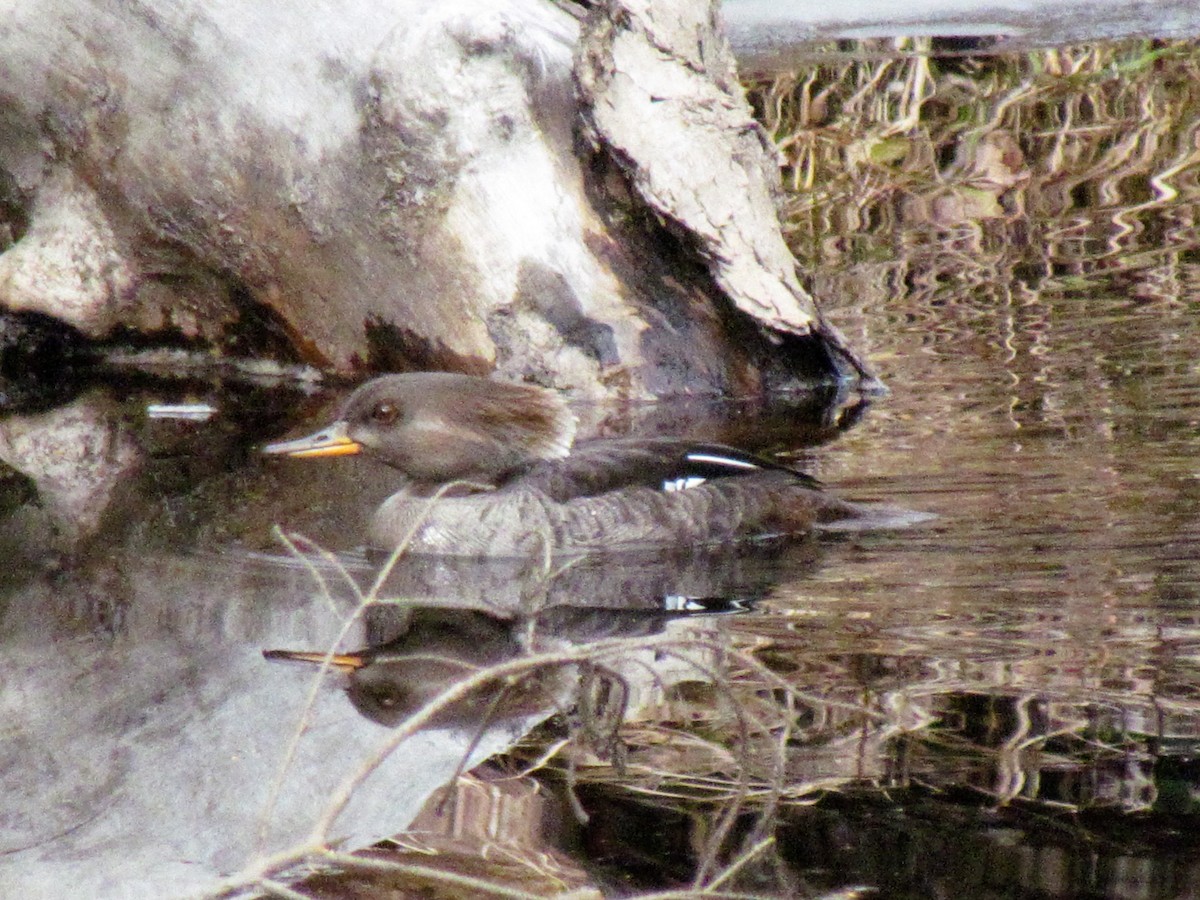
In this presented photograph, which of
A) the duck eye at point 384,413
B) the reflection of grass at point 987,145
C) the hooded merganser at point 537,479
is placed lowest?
the hooded merganser at point 537,479

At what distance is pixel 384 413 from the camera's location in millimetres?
5957

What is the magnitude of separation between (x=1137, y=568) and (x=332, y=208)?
410 cm

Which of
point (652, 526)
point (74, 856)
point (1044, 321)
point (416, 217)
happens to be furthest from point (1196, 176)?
point (74, 856)

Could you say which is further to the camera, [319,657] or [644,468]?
[644,468]

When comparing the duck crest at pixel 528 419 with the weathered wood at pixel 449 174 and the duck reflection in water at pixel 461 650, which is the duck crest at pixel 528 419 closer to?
the duck reflection in water at pixel 461 650

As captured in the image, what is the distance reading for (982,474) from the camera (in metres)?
6.02

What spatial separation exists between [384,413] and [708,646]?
8.68 feet

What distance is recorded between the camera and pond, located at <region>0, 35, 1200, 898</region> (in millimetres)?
3242

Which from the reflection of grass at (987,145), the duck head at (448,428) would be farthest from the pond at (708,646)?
the duck head at (448,428)

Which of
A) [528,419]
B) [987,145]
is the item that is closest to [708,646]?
[528,419]

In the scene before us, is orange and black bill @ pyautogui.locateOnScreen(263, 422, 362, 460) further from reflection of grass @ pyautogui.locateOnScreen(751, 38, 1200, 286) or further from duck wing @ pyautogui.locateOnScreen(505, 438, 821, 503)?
reflection of grass @ pyautogui.locateOnScreen(751, 38, 1200, 286)

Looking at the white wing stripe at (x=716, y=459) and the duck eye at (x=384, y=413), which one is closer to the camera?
the white wing stripe at (x=716, y=459)

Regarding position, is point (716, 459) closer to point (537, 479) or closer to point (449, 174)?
point (537, 479)

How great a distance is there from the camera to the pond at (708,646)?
3.24 meters
